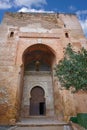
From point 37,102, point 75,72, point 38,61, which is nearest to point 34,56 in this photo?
point 38,61

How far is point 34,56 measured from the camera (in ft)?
42.0

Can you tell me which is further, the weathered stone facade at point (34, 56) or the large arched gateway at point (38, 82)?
the large arched gateway at point (38, 82)

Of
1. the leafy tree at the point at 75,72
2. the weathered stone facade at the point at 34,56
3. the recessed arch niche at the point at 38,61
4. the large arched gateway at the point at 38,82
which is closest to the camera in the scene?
the leafy tree at the point at 75,72

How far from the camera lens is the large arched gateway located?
35.6ft

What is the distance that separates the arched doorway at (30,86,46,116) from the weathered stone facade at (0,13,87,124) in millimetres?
352

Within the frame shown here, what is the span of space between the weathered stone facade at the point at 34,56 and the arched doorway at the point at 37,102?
352 millimetres

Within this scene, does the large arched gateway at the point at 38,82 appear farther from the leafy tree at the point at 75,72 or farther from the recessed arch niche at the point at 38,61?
the leafy tree at the point at 75,72

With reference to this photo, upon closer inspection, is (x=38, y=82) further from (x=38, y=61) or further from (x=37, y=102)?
(x=38, y=61)

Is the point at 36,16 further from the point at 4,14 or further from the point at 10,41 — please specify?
the point at 10,41

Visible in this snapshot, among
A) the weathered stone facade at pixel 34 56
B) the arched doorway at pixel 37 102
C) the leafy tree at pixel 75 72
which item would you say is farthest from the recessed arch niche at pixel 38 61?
the leafy tree at pixel 75 72

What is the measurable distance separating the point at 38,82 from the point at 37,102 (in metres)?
1.56

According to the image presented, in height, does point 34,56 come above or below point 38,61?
above

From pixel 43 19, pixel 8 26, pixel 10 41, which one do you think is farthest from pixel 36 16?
pixel 10 41

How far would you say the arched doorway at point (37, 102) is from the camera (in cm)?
1094
